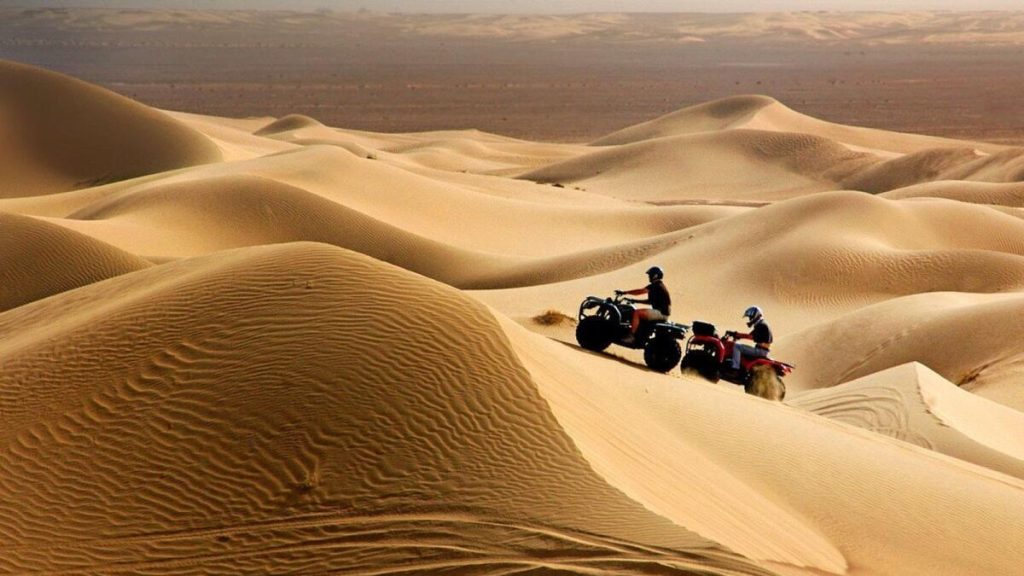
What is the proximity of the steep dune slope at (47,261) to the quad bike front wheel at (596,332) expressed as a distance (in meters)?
9.62

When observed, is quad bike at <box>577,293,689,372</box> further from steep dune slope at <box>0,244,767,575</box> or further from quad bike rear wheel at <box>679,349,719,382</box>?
steep dune slope at <box>0,244,767,575</box>

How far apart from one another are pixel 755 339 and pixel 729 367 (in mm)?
404

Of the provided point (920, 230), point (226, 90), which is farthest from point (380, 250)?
point (226, 90)

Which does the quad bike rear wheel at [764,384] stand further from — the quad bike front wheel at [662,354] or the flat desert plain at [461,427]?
the quad bike front wheel at [662,354]

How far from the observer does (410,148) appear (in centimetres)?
5669

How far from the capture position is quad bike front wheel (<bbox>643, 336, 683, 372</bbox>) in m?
11.8

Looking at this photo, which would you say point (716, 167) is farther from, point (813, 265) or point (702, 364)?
point (702, 364)

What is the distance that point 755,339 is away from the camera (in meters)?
12.1

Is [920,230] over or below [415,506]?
below

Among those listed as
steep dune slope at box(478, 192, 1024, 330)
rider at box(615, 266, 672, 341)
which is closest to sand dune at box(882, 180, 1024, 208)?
steep dune slope at box(478, 192, 1024, 330)

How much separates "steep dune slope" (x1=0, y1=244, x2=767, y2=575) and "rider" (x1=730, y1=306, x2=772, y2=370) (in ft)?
14.6

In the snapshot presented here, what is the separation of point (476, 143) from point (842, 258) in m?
37.9

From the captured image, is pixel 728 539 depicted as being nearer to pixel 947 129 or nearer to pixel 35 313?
pixel 35 313

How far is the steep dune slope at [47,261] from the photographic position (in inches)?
730
